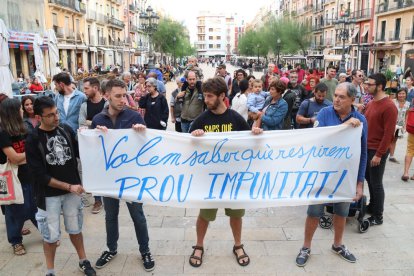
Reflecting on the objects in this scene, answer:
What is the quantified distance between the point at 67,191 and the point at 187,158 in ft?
3.51

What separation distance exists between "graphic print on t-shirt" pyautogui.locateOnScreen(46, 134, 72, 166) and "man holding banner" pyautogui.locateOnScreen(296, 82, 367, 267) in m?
2.27

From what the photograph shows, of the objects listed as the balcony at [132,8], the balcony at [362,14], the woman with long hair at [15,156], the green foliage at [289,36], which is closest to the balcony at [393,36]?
the balcony at [362,14]

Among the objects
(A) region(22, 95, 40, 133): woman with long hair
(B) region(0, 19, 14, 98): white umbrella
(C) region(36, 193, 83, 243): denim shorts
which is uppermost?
(B) region(0, 19, 14, 98): white umbrella

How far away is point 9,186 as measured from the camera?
3633 millimetres

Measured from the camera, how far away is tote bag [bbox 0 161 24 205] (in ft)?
11.9

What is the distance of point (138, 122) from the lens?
3410mm

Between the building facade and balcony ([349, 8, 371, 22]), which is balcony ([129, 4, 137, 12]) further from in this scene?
the building facade

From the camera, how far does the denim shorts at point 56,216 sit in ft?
9.97

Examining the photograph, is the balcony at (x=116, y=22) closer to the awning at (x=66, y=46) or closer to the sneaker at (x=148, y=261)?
the awning at (x=66, y=46)

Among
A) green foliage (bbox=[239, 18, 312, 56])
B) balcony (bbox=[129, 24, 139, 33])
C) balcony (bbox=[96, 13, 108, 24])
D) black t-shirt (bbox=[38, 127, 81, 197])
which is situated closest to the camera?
black t-shirt (bbox=[38, 127, 81, 197])

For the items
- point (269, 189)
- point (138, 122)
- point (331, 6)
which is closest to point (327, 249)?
point (269, 189)

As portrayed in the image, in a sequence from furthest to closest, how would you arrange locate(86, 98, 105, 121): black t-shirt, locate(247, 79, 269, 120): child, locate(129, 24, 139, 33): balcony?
locate(129, 24, 139, 33): balcony < locate(247, 79, 269, 120): child < locate(86, 98, 105, 121): black t-shirt

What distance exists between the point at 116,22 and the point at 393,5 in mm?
32322

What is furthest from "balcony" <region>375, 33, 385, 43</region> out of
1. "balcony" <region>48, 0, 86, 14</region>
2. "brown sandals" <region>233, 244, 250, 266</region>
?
"brown sandals" <region>233, 244, 250, 266</region>
